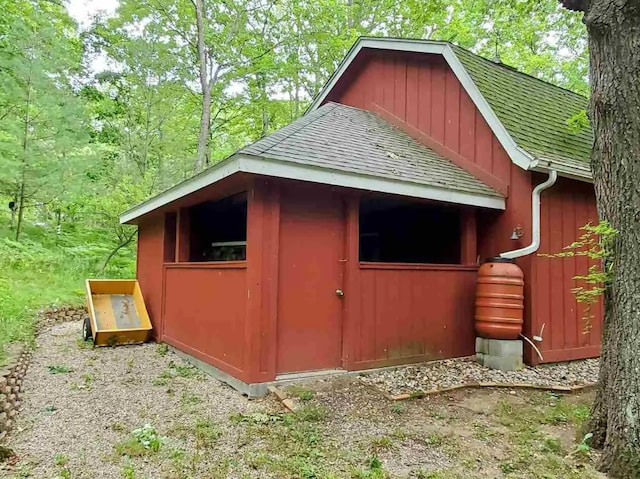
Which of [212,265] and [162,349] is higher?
[212,265]

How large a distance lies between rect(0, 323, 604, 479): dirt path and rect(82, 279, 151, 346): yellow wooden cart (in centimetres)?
183

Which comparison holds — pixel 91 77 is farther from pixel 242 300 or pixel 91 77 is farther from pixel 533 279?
pixel 533 279

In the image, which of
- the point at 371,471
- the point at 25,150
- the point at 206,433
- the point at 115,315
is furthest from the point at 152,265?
the point at 25,150

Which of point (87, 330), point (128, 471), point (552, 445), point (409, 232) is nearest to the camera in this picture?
point (128, 471)

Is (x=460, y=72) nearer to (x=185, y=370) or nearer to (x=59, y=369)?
(x=185, y=370)

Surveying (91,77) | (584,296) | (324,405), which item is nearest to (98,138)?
(91,77)

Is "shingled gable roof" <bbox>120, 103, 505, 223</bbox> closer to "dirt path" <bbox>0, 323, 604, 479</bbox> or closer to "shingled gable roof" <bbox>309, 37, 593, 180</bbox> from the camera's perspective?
"shingled gable roof" <bbox>309, 37, 593, 180</bbox>

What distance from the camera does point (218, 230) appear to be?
7703 millimetres

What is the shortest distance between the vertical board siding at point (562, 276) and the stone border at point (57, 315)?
7.73 metres

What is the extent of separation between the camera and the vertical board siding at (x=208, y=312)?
14.5 ft

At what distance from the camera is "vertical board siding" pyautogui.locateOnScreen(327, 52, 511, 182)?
5.86 m

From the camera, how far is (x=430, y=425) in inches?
136

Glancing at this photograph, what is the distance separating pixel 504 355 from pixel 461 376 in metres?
0.68

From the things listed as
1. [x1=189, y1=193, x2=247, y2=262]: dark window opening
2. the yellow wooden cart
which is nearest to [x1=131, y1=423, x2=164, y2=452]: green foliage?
[x1=189, y1=193, x2=247, y2=262]: dark window opening
